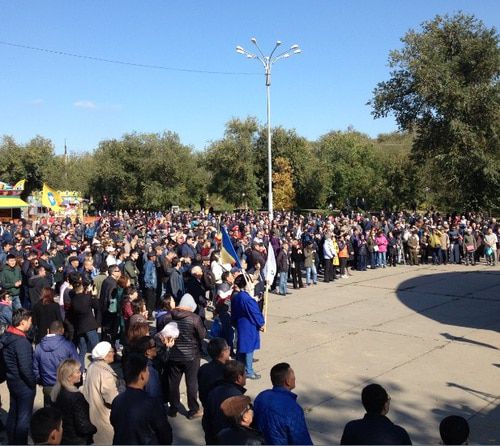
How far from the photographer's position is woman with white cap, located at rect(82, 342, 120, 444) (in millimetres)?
4746

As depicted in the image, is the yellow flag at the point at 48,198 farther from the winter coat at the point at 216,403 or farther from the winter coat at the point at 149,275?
the winter coat at the point at 216,403

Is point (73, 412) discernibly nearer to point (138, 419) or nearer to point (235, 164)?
point (138, 419)

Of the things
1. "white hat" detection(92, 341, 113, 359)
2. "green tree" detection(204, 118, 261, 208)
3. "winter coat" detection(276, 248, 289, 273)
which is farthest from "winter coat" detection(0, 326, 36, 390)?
"green tree" detection(204, 118, 261, 208)

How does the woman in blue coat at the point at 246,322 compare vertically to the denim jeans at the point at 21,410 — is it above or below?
above

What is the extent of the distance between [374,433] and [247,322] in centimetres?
443

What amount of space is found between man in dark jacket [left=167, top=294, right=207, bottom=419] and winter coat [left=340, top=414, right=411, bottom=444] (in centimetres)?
326

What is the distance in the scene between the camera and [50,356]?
5750 millimetres

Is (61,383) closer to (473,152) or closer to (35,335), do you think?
(35,335)

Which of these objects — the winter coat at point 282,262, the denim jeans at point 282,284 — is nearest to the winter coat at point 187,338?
the winter coat at point 282,262

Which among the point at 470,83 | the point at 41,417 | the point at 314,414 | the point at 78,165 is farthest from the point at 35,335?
the point at 78,165

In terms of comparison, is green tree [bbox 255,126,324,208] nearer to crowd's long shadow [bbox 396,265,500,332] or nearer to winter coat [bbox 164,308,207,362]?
crowd's long shadow [bbox 396,265,500,332]

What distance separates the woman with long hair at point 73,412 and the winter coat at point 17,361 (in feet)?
3.82

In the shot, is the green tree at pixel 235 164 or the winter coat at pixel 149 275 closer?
the winter coat at pixel 149 275

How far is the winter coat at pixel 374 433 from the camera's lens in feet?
11.5
